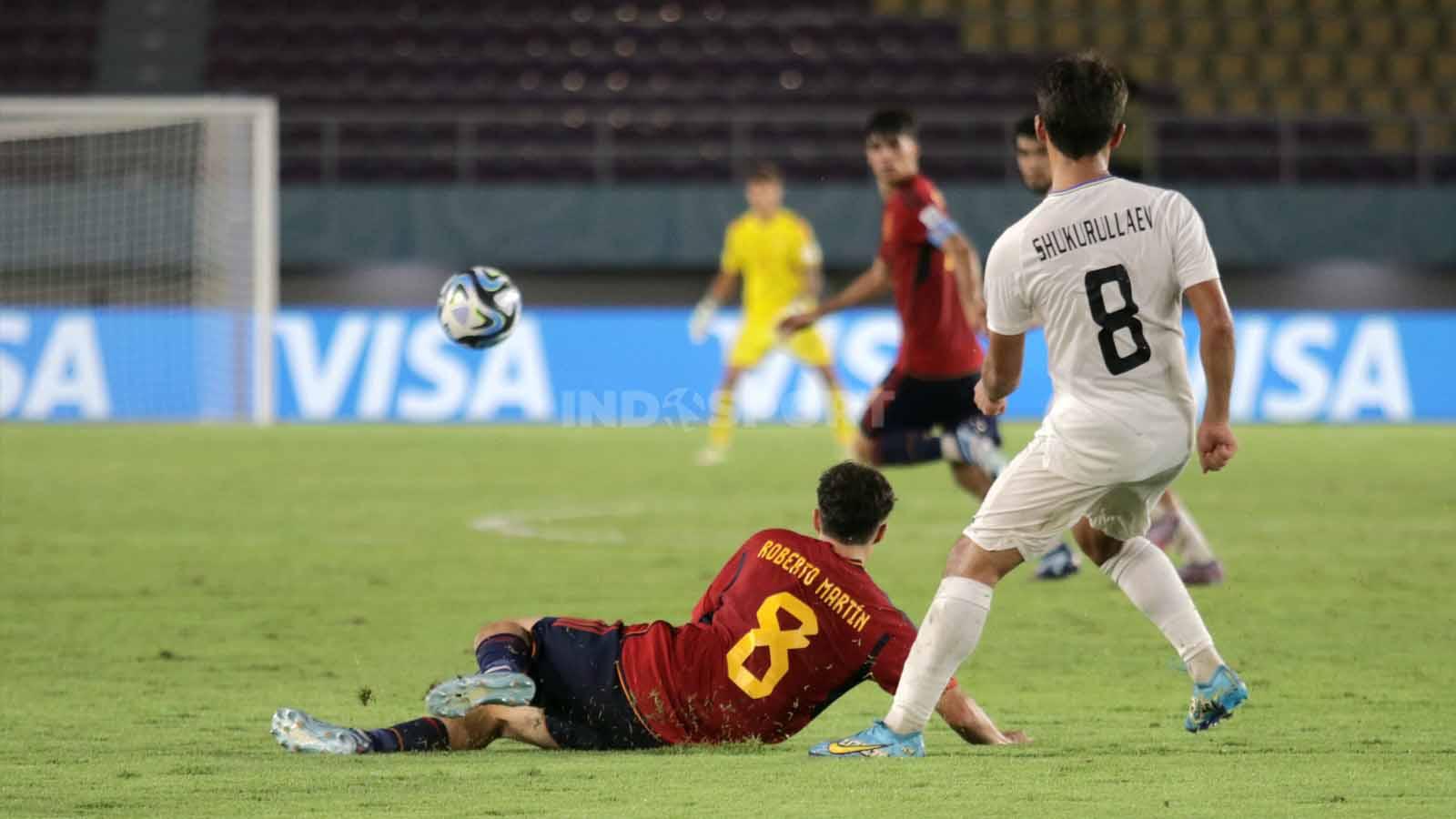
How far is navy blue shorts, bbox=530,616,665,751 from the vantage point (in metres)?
5.29

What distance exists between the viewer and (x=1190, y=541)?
28.9ft

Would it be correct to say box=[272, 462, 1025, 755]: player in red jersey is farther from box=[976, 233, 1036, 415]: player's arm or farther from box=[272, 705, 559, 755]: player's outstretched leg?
box=[976, 233, 1036, 415]: player's arm

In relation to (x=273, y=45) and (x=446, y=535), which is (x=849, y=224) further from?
(x=446, y=535)

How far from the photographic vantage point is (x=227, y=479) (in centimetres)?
1480

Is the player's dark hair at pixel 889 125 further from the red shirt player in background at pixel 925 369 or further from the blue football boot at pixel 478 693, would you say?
the blue football boot at pixel 478 693

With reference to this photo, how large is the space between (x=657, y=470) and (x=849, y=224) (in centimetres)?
850

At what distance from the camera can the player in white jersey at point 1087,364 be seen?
4.94 m

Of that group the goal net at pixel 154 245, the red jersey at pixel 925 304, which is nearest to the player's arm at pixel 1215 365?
the red jersey at pixel 925 304

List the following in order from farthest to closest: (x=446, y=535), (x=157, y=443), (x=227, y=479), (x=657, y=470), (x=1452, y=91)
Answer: (x=1452, y=91)
(x=157, y=443)
(x=657, y=470)
(x=227, y=479)
(x=446, y=535)

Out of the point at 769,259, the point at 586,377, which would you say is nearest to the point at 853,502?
the point at 769,259

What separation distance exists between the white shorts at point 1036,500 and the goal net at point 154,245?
1580 centimetres

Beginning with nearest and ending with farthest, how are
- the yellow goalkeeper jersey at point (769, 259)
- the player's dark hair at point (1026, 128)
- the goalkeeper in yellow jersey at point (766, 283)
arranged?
the player's dark hair at point (1026, 128), the goalkeeper in yellow jersey at point (766, 283), the yellow goalkeeper jersey at point (769, 259)

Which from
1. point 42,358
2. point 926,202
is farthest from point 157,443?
point 926,202

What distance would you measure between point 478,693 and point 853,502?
1.06 meters
